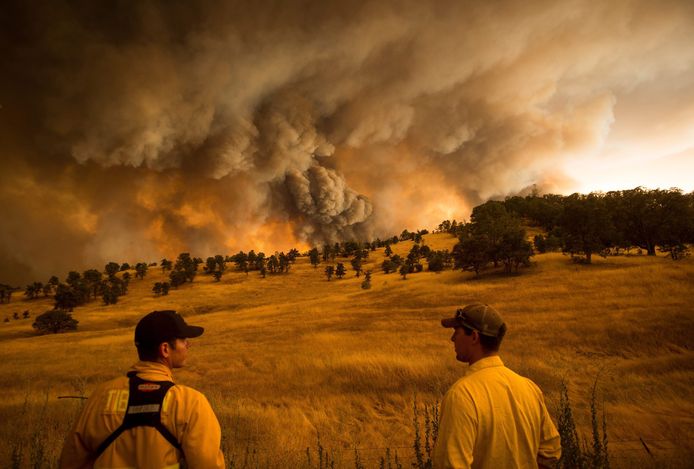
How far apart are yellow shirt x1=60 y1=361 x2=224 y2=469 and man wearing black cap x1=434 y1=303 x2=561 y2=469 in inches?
74.9

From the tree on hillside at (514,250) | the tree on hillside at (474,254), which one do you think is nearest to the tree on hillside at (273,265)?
the tree on hillside at (474,254)

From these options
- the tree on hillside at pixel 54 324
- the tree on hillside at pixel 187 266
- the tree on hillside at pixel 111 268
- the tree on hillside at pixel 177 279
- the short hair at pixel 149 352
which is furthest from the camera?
the tree on hillside at pixel 111 268

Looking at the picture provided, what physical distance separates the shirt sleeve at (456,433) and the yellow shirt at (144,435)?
72.2 inches

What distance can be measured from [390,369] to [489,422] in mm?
12734

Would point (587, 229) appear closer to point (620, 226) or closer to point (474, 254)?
point (620, 226)

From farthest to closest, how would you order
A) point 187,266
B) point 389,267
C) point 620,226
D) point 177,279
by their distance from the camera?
point 187,266, point 177,279, point 389,267, point 620,226

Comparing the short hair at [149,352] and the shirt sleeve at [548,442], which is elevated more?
the short hair at [149,352]

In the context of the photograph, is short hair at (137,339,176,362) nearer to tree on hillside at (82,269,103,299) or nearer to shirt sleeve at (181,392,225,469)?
shirt sleeve at (181,392,225,469)

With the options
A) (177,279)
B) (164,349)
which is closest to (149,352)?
(164,349)

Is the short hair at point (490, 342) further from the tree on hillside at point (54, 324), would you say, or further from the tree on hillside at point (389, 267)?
the tree on hillside at point (389, 267)

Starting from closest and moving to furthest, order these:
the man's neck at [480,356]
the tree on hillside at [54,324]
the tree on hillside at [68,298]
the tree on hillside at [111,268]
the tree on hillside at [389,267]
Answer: the man's neck at [480,356] < the tree on hillside at [54,324] < the tree on hillside at [68,298] < the tree on hillside at [389,267] < the tree on hillside at [111,268]

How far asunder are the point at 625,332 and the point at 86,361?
105ft

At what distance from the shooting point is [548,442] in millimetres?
3326

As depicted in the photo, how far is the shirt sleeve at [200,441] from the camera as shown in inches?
107
